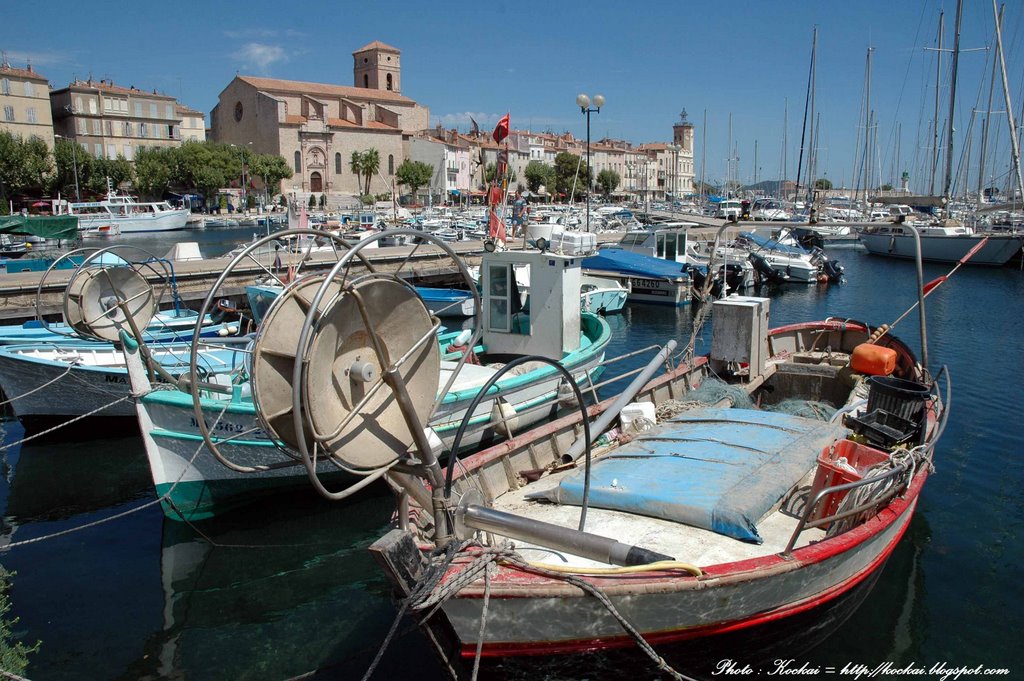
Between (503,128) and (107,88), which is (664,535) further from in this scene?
(107,88)

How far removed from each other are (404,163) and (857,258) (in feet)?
217

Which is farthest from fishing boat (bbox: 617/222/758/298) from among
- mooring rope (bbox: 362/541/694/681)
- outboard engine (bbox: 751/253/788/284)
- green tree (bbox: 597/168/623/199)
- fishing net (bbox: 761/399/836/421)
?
green tree (bbox: 597/168/623/199)

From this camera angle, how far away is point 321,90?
4220 inches

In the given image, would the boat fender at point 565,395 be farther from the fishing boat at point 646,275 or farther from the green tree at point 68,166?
the green tree at point 68,166

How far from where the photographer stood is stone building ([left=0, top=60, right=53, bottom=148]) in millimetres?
82750

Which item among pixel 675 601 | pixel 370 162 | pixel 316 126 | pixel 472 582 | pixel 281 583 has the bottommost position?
Result: pixel 281 583

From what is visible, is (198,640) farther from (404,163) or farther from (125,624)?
(404,163)

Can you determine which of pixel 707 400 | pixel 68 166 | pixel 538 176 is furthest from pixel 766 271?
pixel 538 176

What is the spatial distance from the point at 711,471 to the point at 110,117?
107 meters

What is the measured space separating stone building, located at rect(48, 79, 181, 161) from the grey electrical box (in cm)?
9733

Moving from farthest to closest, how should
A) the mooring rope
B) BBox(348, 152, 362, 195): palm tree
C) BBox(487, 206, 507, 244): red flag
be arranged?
BBox(348, 152, 362, 195): palm tree → BBox(487, 206, 507, 244): red flag → the mooring rope

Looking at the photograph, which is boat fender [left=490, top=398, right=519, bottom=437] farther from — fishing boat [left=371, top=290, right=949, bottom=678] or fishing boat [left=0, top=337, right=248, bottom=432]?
fishing boat [left=0, top=337, right=248, bottom=432]

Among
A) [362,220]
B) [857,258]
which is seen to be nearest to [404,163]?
[362,220]

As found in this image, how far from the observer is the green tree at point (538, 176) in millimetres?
112688
